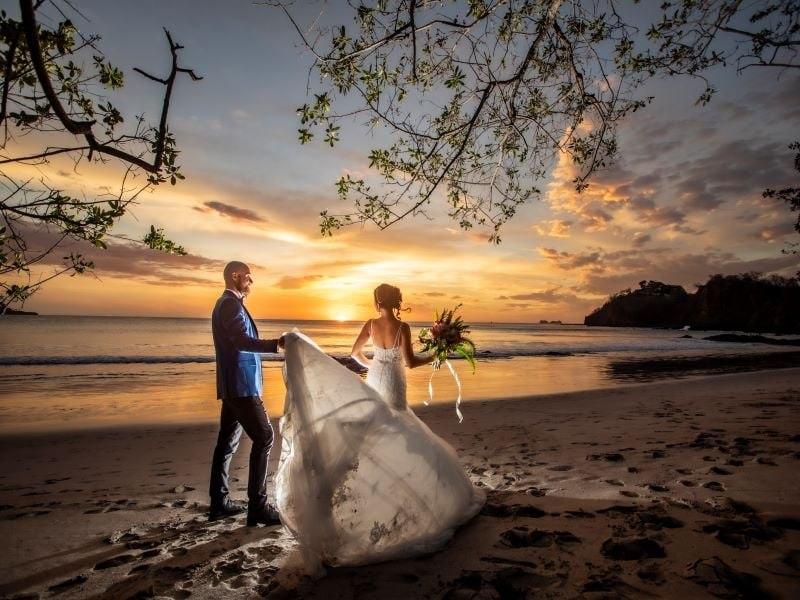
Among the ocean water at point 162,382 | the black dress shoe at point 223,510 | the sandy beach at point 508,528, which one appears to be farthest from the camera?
the ocean water at point 162,382

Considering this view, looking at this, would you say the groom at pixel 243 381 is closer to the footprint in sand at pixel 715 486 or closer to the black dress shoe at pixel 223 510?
the black dress shoe at pixel 223 510

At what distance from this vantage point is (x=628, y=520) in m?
3.62

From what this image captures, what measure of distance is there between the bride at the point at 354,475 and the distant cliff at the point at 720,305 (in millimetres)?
85379

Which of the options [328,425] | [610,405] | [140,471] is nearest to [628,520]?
[328,425]

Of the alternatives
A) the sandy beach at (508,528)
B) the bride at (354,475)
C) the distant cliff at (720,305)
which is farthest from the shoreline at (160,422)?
the distant cliff at (720,305)

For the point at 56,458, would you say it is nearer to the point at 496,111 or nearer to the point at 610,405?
the point at 496,111

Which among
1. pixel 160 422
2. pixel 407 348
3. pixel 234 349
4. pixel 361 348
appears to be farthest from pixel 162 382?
pixel 407 348

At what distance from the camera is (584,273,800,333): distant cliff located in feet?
227

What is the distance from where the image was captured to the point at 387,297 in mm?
4863

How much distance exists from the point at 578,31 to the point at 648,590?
598cm

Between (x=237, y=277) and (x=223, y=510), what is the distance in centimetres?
242

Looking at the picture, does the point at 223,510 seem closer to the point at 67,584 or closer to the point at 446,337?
the point at 67,584

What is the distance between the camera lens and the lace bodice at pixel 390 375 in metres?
4.69

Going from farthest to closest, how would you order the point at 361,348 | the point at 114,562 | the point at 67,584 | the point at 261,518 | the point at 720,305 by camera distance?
the point at 720,305
the point at 361,348
the point at 261,518
the point at 114,562
the point at 67,584
